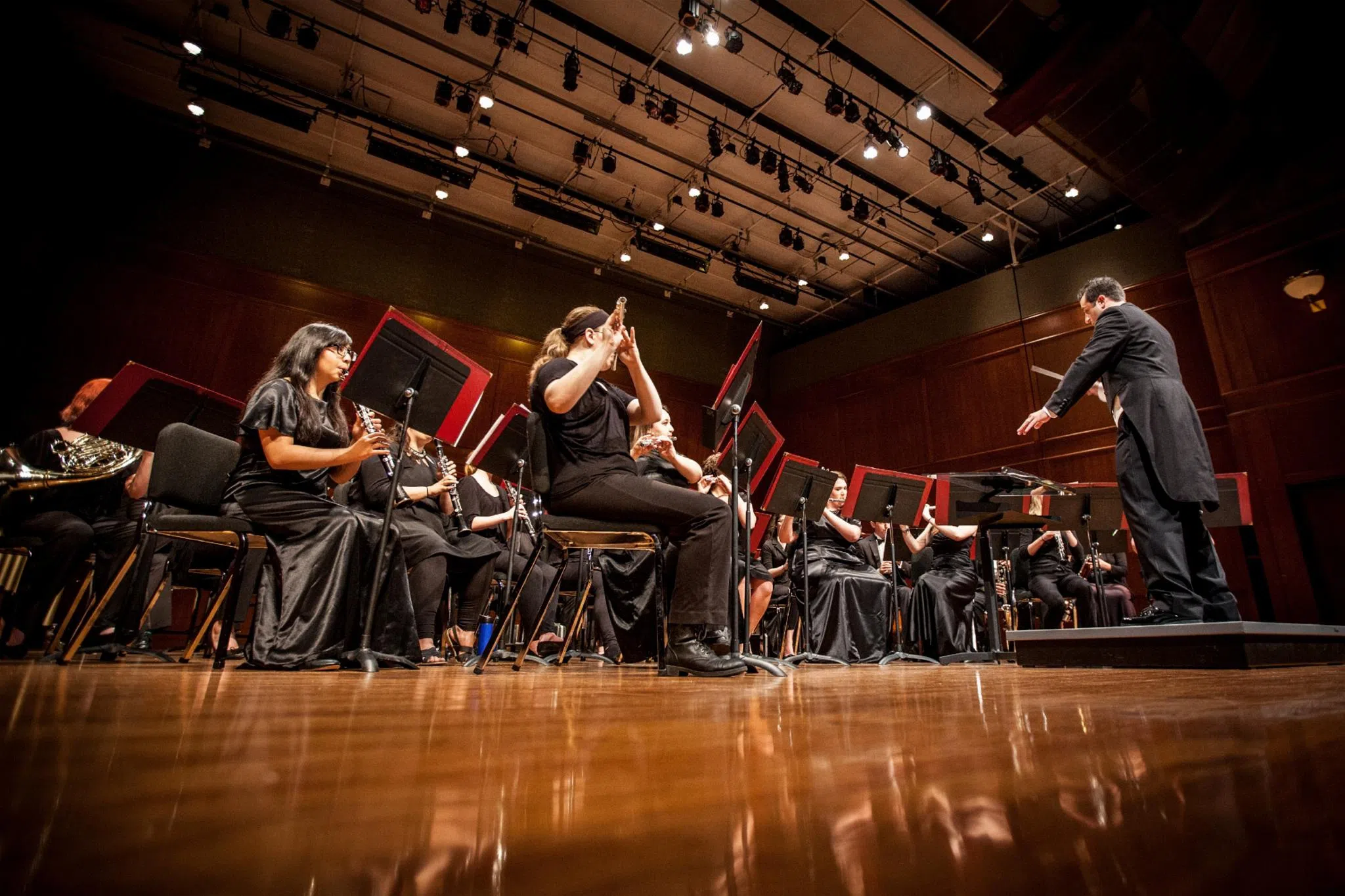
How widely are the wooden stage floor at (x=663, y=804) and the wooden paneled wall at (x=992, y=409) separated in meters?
7.02

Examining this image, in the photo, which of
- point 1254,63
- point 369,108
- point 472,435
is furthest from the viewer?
point 472,435

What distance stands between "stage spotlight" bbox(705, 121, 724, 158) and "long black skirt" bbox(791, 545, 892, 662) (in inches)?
171

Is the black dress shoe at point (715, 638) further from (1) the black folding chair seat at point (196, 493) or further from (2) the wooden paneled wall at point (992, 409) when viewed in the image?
(2) the wooden paneled wall at point (992, 409)

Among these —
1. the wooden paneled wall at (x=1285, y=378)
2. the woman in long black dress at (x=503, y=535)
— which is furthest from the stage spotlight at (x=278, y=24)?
Result: the wooden paneled wall at (x=1285, y=378)

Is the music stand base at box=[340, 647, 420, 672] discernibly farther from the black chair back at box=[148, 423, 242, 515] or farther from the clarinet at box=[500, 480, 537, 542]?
the clarinet at box=[500, 480, 537, 542]

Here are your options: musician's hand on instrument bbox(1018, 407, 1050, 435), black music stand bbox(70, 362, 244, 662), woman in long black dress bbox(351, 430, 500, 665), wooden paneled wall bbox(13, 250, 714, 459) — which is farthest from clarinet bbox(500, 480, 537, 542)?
wooden paneled wall bbox(13, 250, 714, 459)

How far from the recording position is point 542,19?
19.5 ft

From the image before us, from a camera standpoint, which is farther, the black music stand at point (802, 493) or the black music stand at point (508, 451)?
the black music stand at point (802, 493)

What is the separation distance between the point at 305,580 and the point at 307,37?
5529mm

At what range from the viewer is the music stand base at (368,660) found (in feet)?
6.31

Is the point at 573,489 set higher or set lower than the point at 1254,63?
lower

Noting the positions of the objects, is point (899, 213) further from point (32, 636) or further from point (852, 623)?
point (32, 636)

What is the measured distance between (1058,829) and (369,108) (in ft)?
27.2

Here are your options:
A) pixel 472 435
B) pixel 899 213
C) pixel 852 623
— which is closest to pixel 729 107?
pixel 899 213
